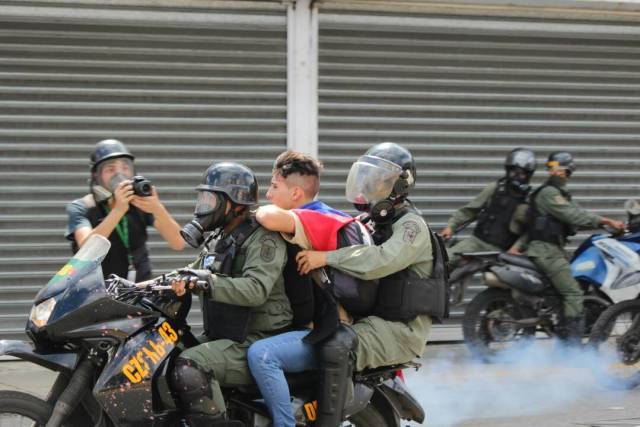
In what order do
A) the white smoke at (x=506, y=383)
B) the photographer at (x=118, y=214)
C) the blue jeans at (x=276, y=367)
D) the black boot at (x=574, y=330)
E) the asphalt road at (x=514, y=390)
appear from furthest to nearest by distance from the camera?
the black boot at (x=574, y=330)
the white smoke at (x=506, y=383)
the asphalt road at (x=514, y=390)
the photographer at (x=118, y=214)
the blue jeans at (x=276, y=367)

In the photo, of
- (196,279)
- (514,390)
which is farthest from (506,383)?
(196,279)

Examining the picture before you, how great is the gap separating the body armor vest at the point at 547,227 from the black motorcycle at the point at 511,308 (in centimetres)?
25

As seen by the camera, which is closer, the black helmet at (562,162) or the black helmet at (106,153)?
the black helmet at (106,153)

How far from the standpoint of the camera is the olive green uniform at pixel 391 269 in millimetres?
4234

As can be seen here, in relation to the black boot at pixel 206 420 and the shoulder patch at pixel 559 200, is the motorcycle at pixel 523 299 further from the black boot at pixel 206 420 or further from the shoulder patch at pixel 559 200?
the black boot at pixel 206 420

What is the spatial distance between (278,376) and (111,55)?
5526 millimetres

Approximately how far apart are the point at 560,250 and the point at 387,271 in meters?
4.07

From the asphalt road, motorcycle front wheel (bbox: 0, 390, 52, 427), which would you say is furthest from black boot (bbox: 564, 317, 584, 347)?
motorcycle front wheel (bbox: 0, 390, 52, 427)

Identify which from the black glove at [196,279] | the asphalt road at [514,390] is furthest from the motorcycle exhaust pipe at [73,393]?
the asphalt road at [514,390]

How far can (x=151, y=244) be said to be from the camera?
8.95 m

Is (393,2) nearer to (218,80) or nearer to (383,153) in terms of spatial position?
(218,80)

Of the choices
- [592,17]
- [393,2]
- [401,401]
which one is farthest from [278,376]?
[592,17]

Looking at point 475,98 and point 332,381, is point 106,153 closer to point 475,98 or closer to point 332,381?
point 332,381

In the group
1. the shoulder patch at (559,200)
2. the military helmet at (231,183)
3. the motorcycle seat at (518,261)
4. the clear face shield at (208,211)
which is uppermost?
the military helmet at (231,183)
